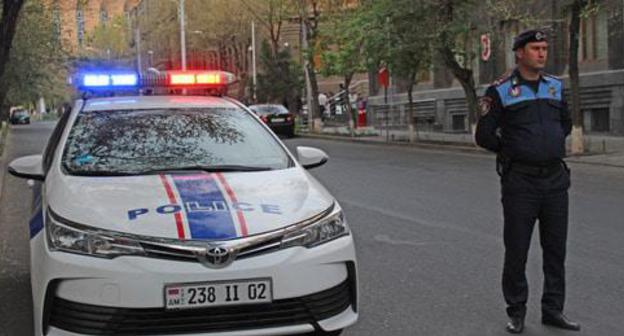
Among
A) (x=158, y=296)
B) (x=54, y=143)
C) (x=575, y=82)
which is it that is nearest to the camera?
(x=158, y=296)

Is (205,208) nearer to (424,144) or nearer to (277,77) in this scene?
(424,144)

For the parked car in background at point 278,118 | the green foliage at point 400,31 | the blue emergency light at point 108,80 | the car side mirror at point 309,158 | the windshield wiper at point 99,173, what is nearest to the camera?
the windshield wiper at point 99,173

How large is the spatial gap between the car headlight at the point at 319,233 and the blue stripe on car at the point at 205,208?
0.32 metres

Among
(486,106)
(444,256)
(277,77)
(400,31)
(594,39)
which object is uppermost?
(400,31)

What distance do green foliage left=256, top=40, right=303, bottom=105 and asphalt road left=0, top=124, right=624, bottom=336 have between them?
2970cm

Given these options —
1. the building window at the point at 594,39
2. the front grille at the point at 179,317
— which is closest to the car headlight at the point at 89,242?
Result: the front grille at the point at 179,317

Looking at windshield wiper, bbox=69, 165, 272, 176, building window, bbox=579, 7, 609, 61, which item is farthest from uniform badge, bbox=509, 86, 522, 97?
building window, bbox=579, 7, 609, 61

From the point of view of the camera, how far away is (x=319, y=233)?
4332mm

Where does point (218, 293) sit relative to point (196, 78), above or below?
below

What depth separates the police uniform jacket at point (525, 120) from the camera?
16.1ft

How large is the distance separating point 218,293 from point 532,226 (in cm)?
216

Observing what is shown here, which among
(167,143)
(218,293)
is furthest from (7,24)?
(218,293)

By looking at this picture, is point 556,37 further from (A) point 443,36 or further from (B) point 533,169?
(B) point 533,169

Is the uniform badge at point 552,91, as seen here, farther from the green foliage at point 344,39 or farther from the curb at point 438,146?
the green foliage at point 344,39
